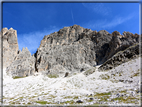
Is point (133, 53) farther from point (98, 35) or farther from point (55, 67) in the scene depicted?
point (98, 35)

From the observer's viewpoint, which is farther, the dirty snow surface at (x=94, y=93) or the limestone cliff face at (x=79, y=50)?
the limestone cliff face at (x=79, y=50)

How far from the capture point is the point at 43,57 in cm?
9750

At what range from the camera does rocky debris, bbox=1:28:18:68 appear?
8982 centimetres

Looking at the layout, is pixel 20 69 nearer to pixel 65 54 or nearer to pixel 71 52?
pixel 65 54

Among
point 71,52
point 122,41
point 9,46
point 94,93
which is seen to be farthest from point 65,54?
Result: point 94,93

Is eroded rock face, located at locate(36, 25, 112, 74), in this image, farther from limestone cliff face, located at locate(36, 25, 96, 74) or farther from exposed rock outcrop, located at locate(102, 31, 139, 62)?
exposed rock outcrop, located at locate(102, 31, 139, 62)

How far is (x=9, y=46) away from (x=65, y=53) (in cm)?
6726

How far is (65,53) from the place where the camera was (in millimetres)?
106500

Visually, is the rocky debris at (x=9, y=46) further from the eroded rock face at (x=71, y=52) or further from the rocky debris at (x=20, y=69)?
the eroded rock face at (x=71, y=52)

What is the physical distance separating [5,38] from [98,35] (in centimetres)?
11908

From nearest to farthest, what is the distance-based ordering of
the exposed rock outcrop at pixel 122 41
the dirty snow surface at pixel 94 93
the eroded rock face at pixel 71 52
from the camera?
the dirty snow surface at pixel 94 93 → the exposed rock outcrop at pixel 122 41 → the eroded rock face at pixel 71 52

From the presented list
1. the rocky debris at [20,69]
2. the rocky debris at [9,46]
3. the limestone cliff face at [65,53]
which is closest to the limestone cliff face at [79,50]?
the limestone cliff face at [65,53]

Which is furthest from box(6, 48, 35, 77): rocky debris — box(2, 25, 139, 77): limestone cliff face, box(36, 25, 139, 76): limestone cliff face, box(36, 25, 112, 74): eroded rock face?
box(36, 25, 139, 76): limestone cliff face

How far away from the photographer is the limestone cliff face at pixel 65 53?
84.8 meters
